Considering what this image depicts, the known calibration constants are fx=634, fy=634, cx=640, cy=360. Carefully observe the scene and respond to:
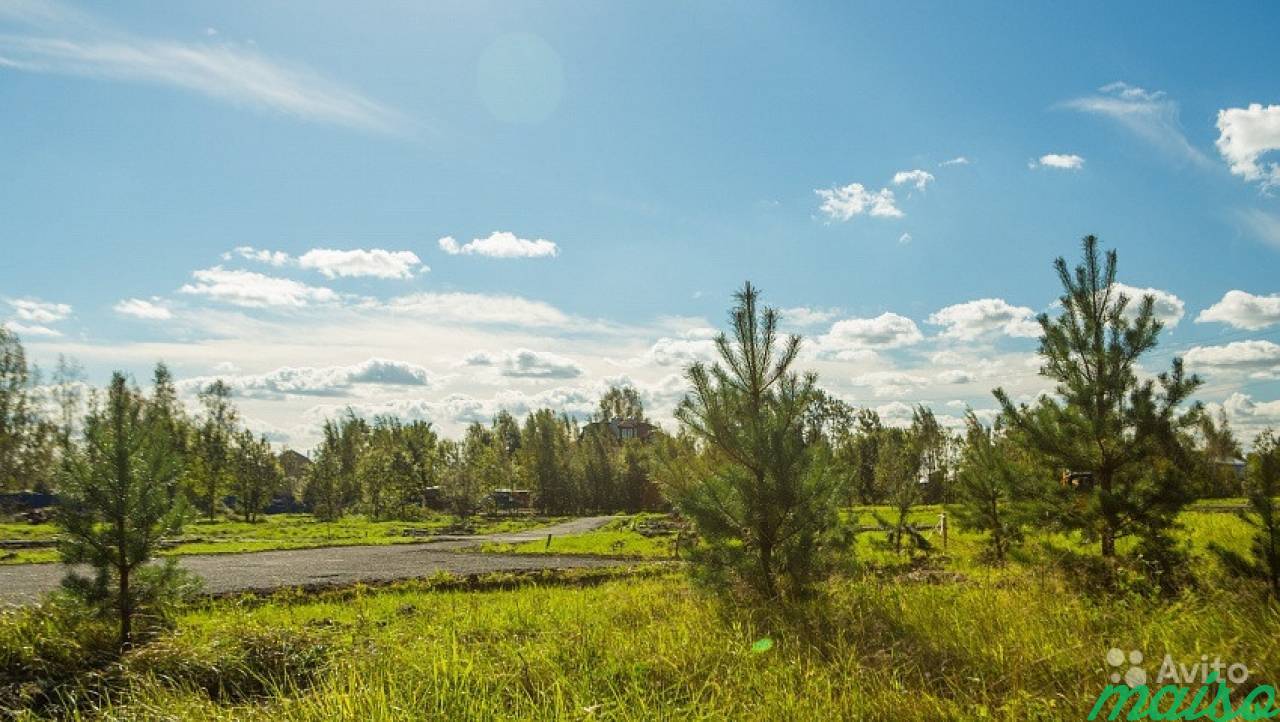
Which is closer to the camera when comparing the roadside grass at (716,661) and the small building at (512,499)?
the roadside grass at (716,661)

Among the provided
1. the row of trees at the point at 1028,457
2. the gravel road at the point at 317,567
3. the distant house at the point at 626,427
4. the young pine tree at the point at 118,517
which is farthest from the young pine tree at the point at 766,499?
the distant house at the point at 626,427

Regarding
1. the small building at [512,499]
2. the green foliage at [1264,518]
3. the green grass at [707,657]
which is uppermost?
the green foliage at [1264,518]

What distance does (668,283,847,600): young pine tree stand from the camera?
28.6 ft

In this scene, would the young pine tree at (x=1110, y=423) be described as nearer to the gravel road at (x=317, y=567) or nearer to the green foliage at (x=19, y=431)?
the gravel road at (x=317, y=567)

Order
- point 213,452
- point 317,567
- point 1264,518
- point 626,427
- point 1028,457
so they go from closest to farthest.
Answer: point 1264,518 → point 1028,457 → point 317,567 → point 213,452 → point 626,427

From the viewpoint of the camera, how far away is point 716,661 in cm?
624

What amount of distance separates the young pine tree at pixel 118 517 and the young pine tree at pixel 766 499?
7190 mm

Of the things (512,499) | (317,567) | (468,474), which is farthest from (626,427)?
(317,567)

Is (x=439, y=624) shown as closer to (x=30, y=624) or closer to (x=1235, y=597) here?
(x=30, y=624)

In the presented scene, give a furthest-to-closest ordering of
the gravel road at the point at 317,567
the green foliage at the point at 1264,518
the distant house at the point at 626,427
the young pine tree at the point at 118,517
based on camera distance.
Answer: the distant house at the point at 626,427 < the gravel road at the point at 317,567 < the young pine tree at the point at 118,517 < the green foliage at the point at 1264,518

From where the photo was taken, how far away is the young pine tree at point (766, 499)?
8711 millimetres

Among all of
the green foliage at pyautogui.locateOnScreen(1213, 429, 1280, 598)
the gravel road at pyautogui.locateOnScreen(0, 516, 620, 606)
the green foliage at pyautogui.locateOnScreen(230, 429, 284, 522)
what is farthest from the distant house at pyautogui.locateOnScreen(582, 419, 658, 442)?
the green foliage at pyautogui.locateOnScreen(1213, 429, 1280, 598)

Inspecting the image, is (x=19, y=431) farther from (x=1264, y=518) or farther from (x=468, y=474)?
(x=1264, y=518)

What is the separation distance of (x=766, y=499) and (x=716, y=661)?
2963mm
